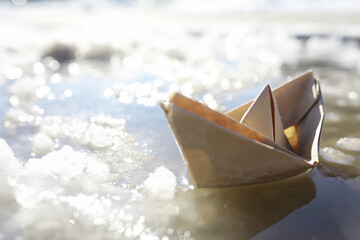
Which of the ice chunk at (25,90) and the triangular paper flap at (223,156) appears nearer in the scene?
the triangular paper flap at (223,156)

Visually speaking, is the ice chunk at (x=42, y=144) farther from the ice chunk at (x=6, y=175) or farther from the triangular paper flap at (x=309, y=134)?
the triangular paper flap at (x=309, y=134)

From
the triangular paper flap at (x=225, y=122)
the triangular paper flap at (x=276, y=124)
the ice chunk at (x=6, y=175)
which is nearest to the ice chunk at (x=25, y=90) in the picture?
the ice chunk at (x=6, y=175)

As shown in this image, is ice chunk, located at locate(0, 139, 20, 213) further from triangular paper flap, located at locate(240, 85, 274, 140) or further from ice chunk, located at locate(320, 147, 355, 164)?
ice chunk, located at locate(320, 147, 355, 164)

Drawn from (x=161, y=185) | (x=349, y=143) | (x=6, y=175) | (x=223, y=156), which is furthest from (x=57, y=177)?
(x=349, y=143)

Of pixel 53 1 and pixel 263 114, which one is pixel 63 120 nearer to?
pixel 263 114

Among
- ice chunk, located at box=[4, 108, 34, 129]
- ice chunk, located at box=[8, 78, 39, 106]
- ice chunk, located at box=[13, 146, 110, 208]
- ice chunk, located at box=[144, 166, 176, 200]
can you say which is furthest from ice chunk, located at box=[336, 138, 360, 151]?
ice chunk, located at box=[8, 78, 39, 106]
